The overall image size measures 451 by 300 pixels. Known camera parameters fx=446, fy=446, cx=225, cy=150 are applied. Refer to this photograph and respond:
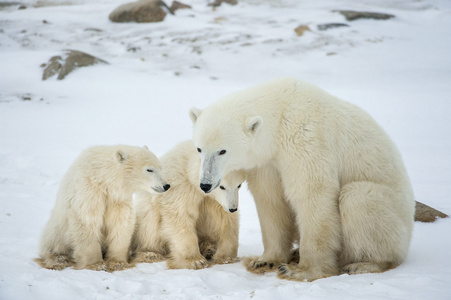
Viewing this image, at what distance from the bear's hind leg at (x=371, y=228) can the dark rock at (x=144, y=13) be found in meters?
18.0

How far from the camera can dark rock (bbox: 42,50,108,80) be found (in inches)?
547

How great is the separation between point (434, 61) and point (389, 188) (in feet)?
44.4

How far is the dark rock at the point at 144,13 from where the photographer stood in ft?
66.2

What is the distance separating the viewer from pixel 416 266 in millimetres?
3898

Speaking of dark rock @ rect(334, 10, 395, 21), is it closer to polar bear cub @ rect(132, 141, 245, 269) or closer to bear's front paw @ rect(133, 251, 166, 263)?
polar bear cub @ rect(132, 141, 245, 269)

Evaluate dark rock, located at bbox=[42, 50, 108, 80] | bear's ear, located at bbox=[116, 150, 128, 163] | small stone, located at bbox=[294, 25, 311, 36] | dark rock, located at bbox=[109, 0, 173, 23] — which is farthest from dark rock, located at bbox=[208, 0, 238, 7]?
bear's ear, located at bbox=[116, 150, 128, 163]

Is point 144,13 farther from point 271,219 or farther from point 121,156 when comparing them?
point 271,219

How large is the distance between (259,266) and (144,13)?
17.9 metres

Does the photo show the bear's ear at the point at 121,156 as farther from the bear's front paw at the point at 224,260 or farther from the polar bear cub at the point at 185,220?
the bear's front paw at the point at 224,260

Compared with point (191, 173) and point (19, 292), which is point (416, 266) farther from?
point (19, 292)

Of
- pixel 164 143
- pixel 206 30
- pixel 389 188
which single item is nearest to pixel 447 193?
pixel 389 188

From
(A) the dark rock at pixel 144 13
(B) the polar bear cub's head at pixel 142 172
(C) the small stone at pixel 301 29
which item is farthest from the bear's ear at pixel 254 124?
(A) the dark rock at pixel 144 13

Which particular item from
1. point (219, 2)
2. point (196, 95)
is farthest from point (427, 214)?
point (219, 2)

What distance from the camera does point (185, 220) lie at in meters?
4.73
